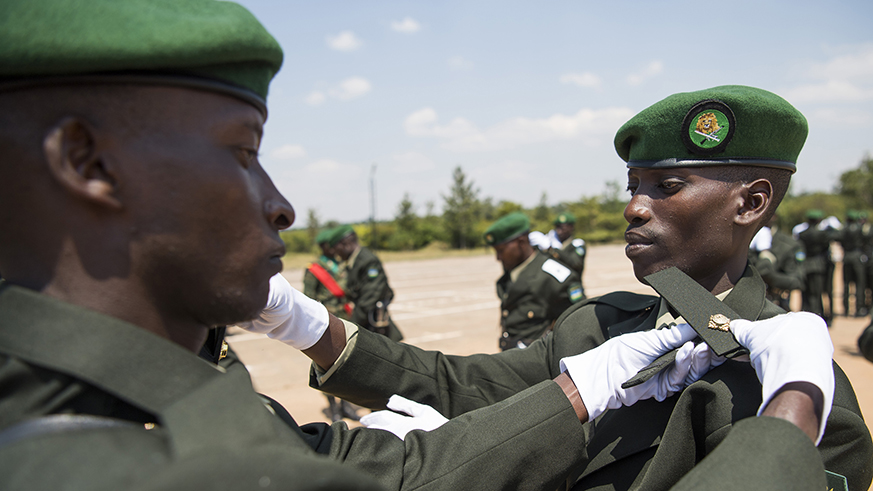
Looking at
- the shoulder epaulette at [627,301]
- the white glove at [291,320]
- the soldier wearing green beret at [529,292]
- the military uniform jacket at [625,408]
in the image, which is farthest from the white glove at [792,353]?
the soldier wearing green beret at [529,292]

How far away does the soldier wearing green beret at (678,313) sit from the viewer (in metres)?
1.52

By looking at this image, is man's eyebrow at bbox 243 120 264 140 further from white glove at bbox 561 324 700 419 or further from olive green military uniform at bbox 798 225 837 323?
olive green military uniform at bbox 798 225 837 323

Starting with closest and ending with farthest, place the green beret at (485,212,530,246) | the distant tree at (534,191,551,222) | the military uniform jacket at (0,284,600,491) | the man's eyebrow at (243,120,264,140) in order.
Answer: the military uniform jacket at (0,284,600,491) → the man's eyebrow at (243,120,264,140) → the green beret at (485,212,530,246) → the distant tree at (534,191,551,222)

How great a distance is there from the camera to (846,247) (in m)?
11.9

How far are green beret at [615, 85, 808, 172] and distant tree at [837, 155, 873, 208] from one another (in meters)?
47.4

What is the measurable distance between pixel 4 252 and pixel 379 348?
1267 mm

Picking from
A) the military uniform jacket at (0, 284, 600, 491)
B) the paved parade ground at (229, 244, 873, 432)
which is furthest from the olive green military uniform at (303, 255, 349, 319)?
the military uniform jacket at (0, 284, 600, 491)

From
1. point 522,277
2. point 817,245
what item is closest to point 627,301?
point 522,277

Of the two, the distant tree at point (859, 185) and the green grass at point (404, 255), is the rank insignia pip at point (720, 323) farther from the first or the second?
the distant tree at point (859, 185)

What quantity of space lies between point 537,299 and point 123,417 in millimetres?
5095

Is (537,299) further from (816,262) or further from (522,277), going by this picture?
(816,262)

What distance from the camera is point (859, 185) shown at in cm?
3991

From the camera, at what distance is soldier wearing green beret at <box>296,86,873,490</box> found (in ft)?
4.97

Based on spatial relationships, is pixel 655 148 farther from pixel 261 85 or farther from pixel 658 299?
pixel 261 85
